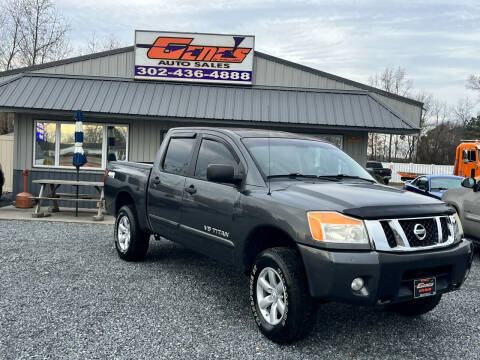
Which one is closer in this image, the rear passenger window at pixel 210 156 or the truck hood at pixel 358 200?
A: the truck hood at pixel 358 200

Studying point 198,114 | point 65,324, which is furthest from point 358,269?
point 198,114

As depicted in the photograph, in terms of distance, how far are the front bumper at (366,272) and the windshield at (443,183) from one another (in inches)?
339

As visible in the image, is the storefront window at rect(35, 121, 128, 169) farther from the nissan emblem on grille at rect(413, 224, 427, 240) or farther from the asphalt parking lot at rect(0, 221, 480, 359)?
the nissan emblem on grille at rect(413, 224, 427, 240)

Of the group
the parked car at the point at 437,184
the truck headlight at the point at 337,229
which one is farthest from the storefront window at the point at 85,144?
the truck headlight at the point at 337,229

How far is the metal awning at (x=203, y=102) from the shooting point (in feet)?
38.6

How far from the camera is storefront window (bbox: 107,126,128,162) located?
42.2 ft

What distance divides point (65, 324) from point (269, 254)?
2.00 m

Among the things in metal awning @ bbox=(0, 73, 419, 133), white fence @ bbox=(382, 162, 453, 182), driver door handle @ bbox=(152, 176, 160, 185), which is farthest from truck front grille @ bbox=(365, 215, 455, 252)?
white fence @ bbox=(382, 162, 453, 182)

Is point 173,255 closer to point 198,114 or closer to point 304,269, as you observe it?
point 304,269

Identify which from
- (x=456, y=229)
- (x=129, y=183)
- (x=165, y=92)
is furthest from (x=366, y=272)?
(x=165, y=92)

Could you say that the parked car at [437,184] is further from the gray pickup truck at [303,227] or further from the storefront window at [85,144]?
the storefront window at [85,144]

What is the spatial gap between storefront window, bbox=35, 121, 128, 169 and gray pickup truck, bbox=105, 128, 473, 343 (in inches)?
318

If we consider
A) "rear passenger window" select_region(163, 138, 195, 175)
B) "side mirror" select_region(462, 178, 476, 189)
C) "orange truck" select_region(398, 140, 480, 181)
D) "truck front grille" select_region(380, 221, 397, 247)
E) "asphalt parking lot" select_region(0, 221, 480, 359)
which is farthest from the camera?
"orange truck" select_region(398, 140, 480, 181)

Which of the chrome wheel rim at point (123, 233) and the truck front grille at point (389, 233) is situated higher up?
the truck front grille at point (389, 233)
